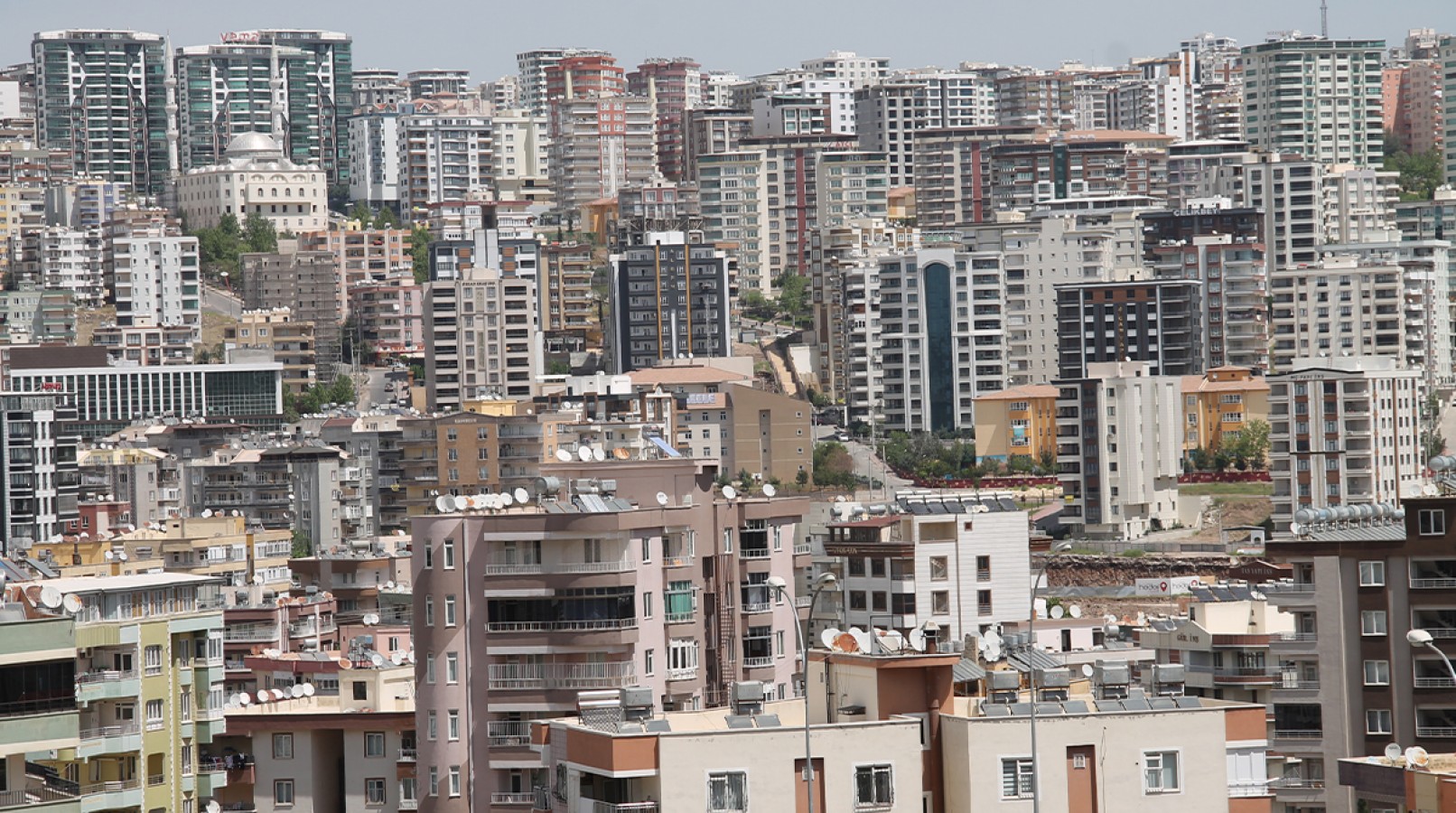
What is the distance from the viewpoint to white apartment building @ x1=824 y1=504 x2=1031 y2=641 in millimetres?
43344

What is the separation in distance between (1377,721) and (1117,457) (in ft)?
180

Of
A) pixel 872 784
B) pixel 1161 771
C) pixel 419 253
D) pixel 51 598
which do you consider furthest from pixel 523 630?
pixel 419 253

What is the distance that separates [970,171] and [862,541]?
296 feet

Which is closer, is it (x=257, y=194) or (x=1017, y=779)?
(x=1017, y=779)

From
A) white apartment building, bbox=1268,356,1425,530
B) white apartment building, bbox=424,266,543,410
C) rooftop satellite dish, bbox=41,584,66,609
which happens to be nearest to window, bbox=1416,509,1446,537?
rooftop satellite dish, bbox=41,584,66,609

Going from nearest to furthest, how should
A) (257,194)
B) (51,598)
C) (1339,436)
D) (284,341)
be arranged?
(51,598) → (1339,436) → (284,341) → (257,194)

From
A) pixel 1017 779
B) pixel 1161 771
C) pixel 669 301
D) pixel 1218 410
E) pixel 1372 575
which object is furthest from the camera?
pixel 669 301

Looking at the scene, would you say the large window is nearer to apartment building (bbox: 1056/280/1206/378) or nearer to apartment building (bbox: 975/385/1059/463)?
apartment building (bbox: 975/385/1059/463)

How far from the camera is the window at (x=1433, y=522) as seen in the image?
29.2 m

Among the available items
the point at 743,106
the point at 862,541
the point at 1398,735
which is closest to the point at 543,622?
the point at 1398,735

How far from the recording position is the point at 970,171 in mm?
133125

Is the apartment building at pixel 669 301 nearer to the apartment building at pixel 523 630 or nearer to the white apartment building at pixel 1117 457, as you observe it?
the white apartment building at pixel 1117 457

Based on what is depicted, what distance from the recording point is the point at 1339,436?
245 feet

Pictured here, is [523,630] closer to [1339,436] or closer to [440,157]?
[1339,436]
